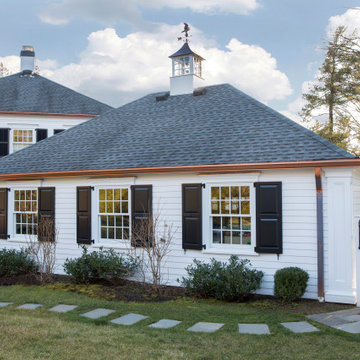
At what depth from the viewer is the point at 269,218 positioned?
805 cm

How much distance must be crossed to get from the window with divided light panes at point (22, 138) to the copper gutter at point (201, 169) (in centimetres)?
623

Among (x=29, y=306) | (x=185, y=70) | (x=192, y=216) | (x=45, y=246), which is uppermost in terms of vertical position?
(x=185, y=70)

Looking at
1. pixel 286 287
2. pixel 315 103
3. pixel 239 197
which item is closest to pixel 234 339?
pixel 286 287

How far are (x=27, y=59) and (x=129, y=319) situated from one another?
17.8 m

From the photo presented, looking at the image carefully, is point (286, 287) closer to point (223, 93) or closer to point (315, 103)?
point (223, 93)

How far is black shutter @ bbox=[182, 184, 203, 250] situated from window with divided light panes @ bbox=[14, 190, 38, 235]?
4.46 metres

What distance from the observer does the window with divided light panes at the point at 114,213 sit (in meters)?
9.78

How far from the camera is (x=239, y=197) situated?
27.9 ft

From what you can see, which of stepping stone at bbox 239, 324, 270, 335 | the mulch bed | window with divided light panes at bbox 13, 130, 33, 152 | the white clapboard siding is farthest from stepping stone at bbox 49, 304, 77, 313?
window with divided light panes at bbox 13, 130, 33, 152

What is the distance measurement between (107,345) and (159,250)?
4016 millimetres

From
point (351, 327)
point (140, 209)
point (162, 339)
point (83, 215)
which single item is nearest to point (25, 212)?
point (83, 215)

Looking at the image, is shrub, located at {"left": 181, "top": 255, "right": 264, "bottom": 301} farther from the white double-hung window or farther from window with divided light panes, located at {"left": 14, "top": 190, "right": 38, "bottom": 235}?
window with divided light panes, located at {"left": 14, "top": 190, "right": 38, "bottom": 235}

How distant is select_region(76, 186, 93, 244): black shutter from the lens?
10078mm

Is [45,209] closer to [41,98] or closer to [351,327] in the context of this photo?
[351,327]
